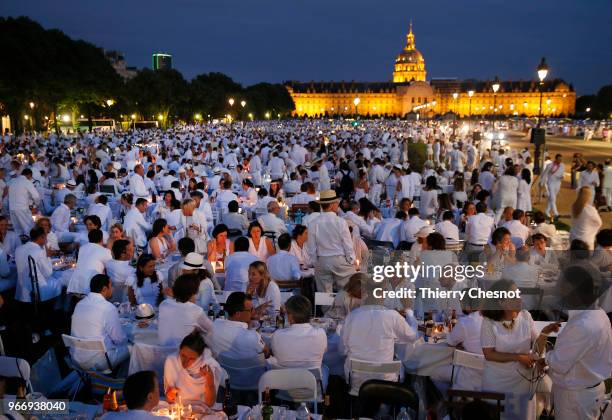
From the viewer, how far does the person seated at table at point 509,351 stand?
4172 mm

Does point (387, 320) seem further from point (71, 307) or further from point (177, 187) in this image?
point (177, 187)

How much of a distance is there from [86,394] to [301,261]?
3369 mm

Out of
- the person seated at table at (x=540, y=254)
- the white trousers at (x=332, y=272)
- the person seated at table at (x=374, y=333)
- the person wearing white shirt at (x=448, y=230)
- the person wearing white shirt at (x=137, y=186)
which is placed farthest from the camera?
the person wearing white shirt at (x=137, y=186)

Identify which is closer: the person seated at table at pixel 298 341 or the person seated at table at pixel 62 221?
the person seated at table at pixel 298 341

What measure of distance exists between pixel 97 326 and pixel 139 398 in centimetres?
191

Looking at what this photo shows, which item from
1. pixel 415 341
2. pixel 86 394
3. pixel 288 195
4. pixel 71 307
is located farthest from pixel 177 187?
pixel 415 341

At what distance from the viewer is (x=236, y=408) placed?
4023 mm

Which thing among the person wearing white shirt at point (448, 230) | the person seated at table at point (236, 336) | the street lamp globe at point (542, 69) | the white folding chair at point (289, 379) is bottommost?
the white folding chair at point (289, 379)

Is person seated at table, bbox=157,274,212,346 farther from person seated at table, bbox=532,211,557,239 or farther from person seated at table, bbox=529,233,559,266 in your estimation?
person seated at table, bbox=532,211,557,239

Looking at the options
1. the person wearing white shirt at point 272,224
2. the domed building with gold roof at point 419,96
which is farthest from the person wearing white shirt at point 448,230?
the domed building with gold roof at point 419,96

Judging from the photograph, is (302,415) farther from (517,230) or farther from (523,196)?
(523,196)

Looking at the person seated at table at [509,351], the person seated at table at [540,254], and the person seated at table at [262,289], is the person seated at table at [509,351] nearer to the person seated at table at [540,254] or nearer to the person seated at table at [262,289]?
the person seated at table at [262,289]

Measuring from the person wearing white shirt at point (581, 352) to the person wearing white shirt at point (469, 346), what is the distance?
58 centimetres

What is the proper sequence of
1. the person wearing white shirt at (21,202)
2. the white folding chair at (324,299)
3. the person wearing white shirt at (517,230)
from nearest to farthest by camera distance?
the white folding chair at (324,299) < the person wearing white shirt at (517,230) < the person wearing white shirt at (21,202)
